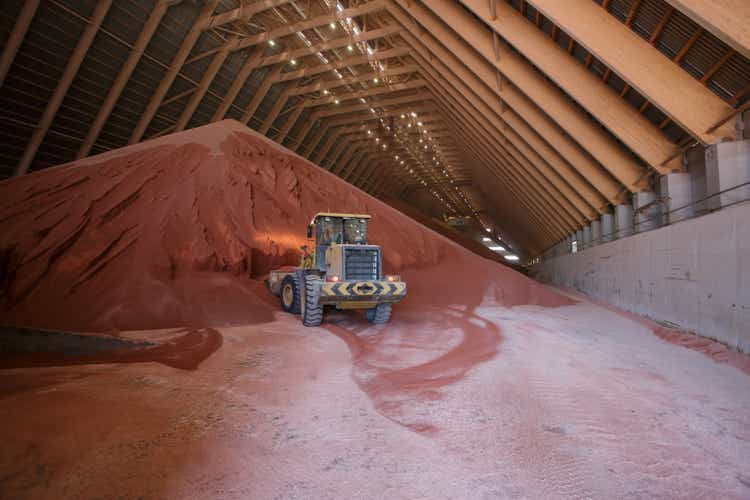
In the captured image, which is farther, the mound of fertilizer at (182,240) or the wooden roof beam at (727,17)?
the mound of fertilizer at (182,240)

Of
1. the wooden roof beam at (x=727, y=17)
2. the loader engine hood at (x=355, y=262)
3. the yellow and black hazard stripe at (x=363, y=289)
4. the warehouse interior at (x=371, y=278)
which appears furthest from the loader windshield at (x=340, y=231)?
the wooden roof beam at (x=727, y=17)

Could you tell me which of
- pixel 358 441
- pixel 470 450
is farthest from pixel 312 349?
pixel 470 450

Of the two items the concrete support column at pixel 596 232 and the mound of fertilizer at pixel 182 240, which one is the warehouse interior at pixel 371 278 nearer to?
the mound of fertilizer at pixel 182 240

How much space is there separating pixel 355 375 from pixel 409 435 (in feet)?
6.35

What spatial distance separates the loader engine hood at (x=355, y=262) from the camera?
28.9 feet

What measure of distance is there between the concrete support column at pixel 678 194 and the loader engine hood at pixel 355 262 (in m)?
7.40

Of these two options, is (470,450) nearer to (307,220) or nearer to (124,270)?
(124,270)

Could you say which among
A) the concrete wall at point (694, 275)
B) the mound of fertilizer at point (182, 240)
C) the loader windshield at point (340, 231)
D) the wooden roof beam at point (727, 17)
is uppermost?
the wooden roof beam at point (727, 17)

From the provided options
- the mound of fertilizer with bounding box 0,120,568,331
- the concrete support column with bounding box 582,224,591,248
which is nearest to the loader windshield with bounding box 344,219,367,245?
the mound of fertilizer with bounding box 0,120,568,331

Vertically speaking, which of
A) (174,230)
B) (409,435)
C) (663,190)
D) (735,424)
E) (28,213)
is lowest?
(28,213)

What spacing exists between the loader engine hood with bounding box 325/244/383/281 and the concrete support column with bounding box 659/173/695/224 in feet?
24.3

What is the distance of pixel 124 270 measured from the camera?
9305 millimetres

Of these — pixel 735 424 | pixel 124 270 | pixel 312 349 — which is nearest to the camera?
pixel 735 424

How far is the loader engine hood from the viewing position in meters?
8.82
